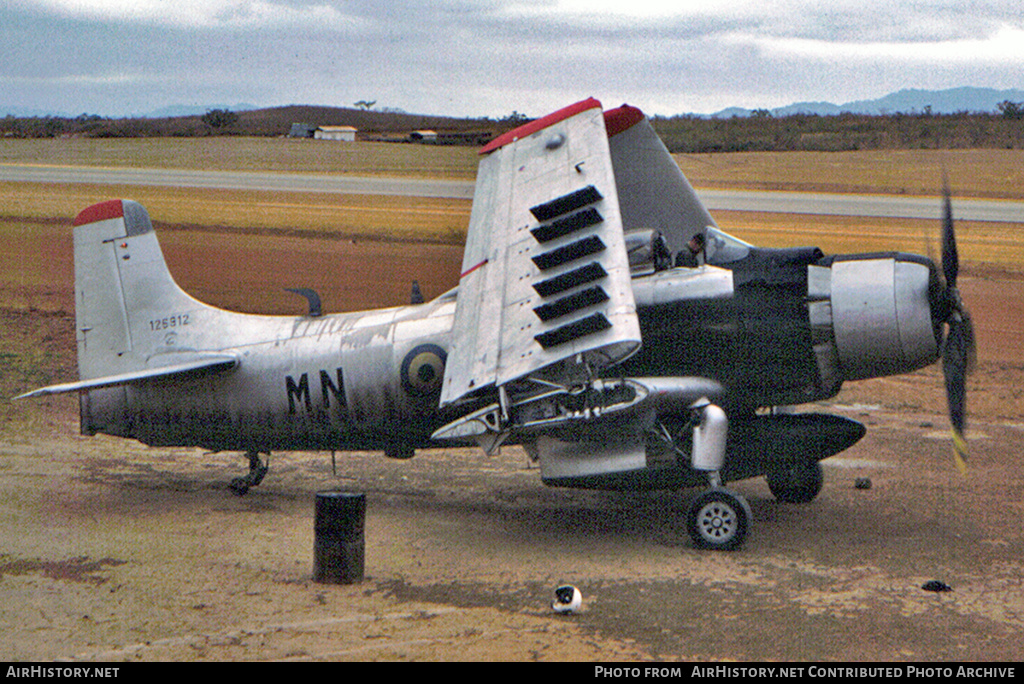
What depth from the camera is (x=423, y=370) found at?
1067cm

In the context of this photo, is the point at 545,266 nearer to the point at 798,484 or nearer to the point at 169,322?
the point at 798,484

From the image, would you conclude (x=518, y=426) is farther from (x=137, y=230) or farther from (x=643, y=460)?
(x=137, y=230)

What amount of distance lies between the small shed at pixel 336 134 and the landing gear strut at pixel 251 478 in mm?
65087

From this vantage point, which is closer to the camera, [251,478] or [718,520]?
[718,520]

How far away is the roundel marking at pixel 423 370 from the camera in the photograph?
34.9ft

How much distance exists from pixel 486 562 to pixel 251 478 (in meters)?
3.65

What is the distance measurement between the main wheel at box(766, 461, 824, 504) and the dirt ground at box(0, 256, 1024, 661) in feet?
0.66

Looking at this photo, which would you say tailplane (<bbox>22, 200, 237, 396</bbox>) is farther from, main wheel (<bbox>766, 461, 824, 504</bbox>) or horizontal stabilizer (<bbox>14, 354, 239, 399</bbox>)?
main wheel (<bbox>766, 461, 824, 504</bbox>)

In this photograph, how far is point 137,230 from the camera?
39.1ft
